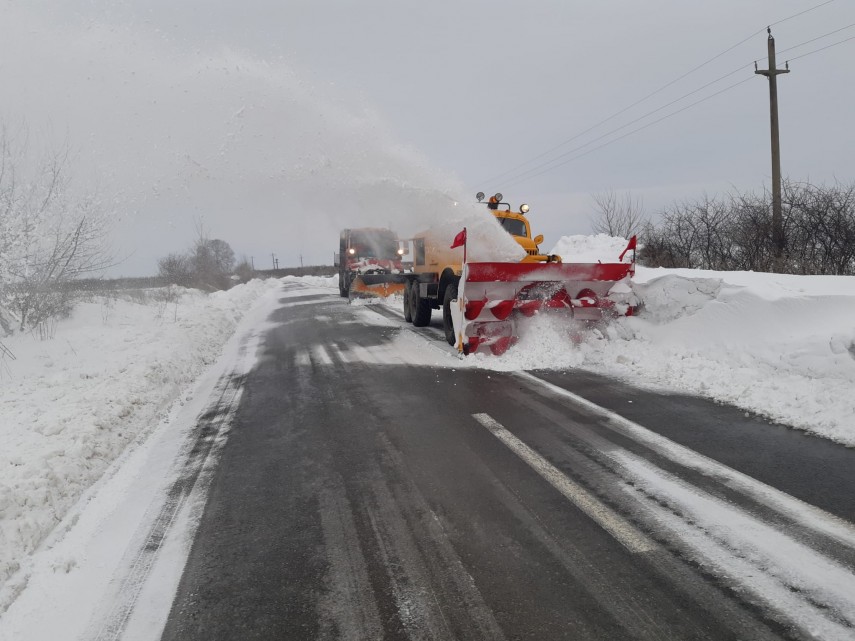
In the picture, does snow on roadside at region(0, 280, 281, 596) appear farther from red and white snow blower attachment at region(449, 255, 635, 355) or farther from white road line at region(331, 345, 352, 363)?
red and white snow blower attachment at region(449, 255, 635, 355)

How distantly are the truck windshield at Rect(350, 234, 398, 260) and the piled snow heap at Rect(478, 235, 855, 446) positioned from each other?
12.7 m

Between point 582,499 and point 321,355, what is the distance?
6725 millimetres

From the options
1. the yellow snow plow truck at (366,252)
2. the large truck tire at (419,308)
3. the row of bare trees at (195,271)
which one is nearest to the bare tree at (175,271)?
the row of bare trees at (195,271)

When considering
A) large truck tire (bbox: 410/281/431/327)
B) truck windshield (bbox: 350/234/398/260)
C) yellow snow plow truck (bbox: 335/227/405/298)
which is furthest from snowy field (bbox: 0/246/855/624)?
truck windshield (bbox: 350/234/398/260)

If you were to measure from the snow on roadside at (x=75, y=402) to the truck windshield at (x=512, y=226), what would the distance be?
20.9 feet

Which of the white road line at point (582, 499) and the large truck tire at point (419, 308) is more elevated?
the large truck tire at point (419, 308)

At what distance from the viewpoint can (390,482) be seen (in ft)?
13.0

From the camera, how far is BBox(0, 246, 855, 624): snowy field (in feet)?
13.2

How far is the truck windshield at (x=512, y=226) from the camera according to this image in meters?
10.5

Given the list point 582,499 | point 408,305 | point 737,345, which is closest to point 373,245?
point 408,305

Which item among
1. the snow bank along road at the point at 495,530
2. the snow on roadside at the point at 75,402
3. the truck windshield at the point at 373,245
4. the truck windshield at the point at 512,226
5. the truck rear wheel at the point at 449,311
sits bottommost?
the snow bank along road at the point at 495,530

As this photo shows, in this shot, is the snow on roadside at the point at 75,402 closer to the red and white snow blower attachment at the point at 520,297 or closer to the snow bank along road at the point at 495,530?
the snow bank along road at the point at 495,530

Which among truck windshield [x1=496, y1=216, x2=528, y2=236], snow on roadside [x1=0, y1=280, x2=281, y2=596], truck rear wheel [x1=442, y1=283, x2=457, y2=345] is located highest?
truck windshield [x1=496, y1=216, x2=528, y2=236]

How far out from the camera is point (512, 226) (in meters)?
10.6
